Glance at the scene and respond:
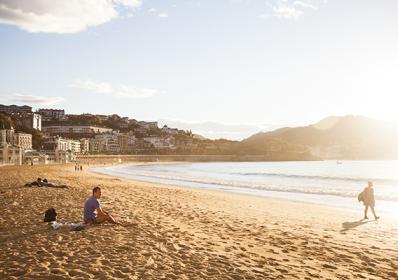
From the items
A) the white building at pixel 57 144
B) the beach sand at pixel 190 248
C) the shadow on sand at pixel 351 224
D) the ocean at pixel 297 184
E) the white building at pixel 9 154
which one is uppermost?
the white building at pixel 57 144

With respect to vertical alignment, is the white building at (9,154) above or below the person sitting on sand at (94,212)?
above

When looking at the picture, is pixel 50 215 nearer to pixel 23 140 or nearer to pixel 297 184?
pixel 297 184

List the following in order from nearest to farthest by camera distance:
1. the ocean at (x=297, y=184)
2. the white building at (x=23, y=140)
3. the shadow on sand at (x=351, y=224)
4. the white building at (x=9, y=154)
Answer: the shadow on sand at (x=351, y=224)
the ocean at (x=297, y=184)
the white building at (x=9, y=154)
the white building at (x=23, y=140)

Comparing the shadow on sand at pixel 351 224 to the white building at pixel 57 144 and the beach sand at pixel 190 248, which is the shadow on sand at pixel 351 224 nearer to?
the beach sand at pixel 190 248

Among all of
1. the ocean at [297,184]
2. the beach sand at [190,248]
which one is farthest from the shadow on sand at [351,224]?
the ocean at [297,184]

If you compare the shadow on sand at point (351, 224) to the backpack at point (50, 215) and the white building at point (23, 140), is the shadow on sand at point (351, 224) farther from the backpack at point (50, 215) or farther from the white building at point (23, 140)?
the white building at point (23, 140)

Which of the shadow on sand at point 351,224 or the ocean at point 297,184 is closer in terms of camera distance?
the shadow on sand at point 351,224

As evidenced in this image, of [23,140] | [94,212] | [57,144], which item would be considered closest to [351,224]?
[94,212]

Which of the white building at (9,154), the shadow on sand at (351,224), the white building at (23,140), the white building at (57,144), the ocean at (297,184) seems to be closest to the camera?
the shadow on sand at (351,224)

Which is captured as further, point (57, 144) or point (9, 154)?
point (57, 144)

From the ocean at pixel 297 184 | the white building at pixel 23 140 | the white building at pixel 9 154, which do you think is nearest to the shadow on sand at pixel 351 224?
the ocean at pixel 297 184

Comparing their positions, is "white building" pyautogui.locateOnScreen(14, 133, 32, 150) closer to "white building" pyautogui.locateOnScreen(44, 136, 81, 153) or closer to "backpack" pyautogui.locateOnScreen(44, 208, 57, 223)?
"white building" pyautogui.locateOnScreen(44, 136, 81, 153)

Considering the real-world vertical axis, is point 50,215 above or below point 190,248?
above

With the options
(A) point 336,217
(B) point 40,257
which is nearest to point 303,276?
(B) point 40,257
